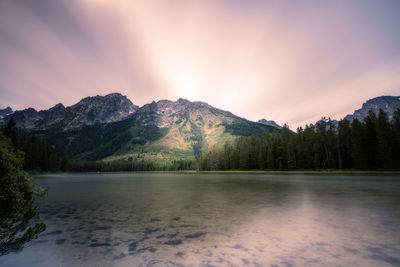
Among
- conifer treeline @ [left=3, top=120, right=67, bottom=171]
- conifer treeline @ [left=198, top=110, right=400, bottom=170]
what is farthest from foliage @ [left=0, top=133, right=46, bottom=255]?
conifer treeline @ [left=3, top=120, right=67, bottom=171]

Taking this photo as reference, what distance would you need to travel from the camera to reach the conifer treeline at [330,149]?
6744 cm

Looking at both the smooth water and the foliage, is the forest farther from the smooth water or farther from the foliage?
the foliage

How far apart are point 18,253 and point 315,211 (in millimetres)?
20741

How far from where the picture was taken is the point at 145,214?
16375 mm

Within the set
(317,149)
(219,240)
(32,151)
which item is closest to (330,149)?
(317,149)

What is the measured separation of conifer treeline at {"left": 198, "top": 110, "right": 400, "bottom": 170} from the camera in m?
67.4

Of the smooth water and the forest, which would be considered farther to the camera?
the forest

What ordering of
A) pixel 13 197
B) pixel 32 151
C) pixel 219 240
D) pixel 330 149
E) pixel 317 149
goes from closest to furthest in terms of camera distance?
pixel 13 197 < pixel 219 240 < pixel 330 149 < pixel 317 149 < pixel 32 151

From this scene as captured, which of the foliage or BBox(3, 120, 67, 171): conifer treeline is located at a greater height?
BBox(3, 120, 67, 171): conifer treeline

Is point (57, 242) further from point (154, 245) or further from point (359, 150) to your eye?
point (359, 150)

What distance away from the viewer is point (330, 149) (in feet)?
291

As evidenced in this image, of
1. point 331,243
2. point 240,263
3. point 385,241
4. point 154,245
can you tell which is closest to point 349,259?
point 331,243

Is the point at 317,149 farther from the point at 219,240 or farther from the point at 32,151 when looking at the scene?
the point at 32,151

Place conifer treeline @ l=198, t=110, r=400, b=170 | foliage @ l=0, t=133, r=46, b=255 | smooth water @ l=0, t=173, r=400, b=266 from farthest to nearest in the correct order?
conifer treeline @ l=198, t=110, r=400, b=170 < smooth water @ l=0, t=173, r=400, b=266 < foliage @ l=0, t=133, r=46, b=255
